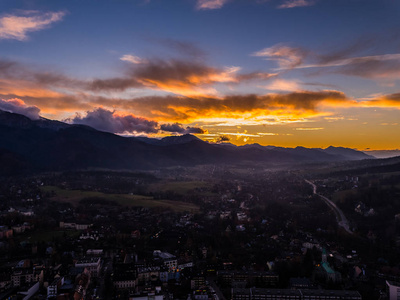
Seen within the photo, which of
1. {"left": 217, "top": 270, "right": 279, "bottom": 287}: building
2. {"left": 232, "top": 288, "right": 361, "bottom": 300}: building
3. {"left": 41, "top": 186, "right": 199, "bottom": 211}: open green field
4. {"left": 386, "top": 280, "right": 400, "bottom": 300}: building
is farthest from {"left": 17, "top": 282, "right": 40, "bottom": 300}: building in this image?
{"left": 41, "top": 186, "right": 199, "bottom": 211}: open green field

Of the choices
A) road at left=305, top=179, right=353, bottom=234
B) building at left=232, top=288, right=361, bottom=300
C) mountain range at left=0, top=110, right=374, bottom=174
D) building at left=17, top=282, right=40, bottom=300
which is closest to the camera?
building at left=232, top=288, right=361, bottom=300

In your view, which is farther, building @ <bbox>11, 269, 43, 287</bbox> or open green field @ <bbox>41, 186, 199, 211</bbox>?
open green field @ <bbox>41, 186, 199, 211</bbox>

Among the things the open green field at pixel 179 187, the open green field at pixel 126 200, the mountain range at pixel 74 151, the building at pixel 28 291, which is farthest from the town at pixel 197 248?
the mountain range at pixel 74 151

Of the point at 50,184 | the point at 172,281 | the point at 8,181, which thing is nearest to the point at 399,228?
the point at 172,281

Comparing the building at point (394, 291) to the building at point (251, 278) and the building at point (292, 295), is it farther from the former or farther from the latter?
the building at point (251, 278)

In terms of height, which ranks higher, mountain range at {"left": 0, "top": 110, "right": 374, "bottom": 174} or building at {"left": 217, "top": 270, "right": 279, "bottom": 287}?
mountain range at {"left": 0, "top": 110, "right": 374, "bottom": 174}

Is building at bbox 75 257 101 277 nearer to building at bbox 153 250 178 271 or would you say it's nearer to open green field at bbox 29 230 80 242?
building at bbox 153 250 178 271

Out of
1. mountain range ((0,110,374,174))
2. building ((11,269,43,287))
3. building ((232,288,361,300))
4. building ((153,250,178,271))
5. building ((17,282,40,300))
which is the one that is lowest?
building ((17,282,40,300))

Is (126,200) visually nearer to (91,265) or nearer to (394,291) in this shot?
(91,265)

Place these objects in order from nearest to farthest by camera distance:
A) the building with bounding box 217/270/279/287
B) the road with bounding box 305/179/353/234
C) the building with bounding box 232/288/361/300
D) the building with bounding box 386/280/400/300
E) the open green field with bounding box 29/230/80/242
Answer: the building with bounding box 232/288/361/300 → the building with bounding box 386/280/400/300 → the building with bounding box 217/270/279/287 → the open green field with bounding box 29/230/80/242 → the road with bounding box 305/179/353/234

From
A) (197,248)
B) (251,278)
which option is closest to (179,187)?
(197,248)

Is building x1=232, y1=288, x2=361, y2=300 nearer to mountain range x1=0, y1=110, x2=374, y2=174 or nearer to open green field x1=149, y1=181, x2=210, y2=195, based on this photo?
open green field x1=149, y1=181, x2=210, y2=195
